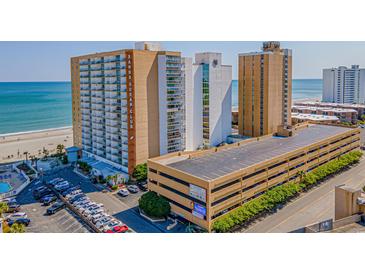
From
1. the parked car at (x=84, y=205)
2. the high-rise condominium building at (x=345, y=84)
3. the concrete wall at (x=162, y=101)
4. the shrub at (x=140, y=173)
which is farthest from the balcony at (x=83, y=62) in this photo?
the high-rise condominium building at (x=345, y=84)

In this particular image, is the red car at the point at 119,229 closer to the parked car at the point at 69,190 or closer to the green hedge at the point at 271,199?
the green hedge at the point at 271,199

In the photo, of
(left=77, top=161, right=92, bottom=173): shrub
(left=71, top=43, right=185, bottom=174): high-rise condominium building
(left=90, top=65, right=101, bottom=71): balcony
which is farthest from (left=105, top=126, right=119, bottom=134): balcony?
(left=90, top=65, right=101, bottom=71): balcony

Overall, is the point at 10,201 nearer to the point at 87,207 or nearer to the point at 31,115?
the point at 87,207

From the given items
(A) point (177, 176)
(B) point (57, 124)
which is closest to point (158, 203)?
(A) point (177, 176)

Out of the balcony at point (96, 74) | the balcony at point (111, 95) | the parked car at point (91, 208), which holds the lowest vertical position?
the parked car at point (91, 208)
